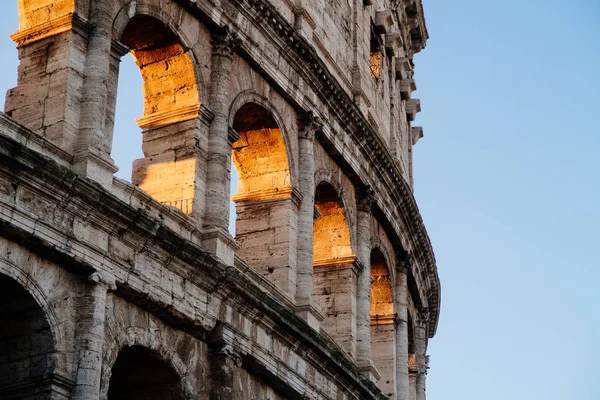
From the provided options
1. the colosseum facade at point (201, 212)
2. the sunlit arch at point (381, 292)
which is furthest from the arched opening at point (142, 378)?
the sunlit arch at point (381, 292)

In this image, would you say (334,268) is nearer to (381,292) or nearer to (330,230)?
(330,230)

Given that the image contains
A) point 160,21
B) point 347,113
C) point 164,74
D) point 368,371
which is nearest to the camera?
point 160,21

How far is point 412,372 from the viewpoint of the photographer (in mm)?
36219

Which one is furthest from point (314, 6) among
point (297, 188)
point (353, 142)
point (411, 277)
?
point (411, 277)

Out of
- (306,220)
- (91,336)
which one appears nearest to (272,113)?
(306,220)

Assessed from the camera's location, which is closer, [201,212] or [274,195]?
[201,212]

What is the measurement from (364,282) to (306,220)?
3267mm

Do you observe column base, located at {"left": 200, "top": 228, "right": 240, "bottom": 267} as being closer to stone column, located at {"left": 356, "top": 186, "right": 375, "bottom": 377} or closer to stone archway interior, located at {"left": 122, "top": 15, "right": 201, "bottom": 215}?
stone archway interior, located at {"left": 122, "top": 15, "right": 201, "bottom": 215}

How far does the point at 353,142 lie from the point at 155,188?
7583 millimetres

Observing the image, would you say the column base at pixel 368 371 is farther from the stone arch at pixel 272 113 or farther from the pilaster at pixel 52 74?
the pilaster at pixel 52 74

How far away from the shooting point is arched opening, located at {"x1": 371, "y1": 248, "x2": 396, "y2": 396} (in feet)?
106

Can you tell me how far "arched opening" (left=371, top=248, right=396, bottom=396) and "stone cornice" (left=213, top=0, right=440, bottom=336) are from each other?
1.55 metres

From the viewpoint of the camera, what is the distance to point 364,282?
98.2ft

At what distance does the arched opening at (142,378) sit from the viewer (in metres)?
21.7
